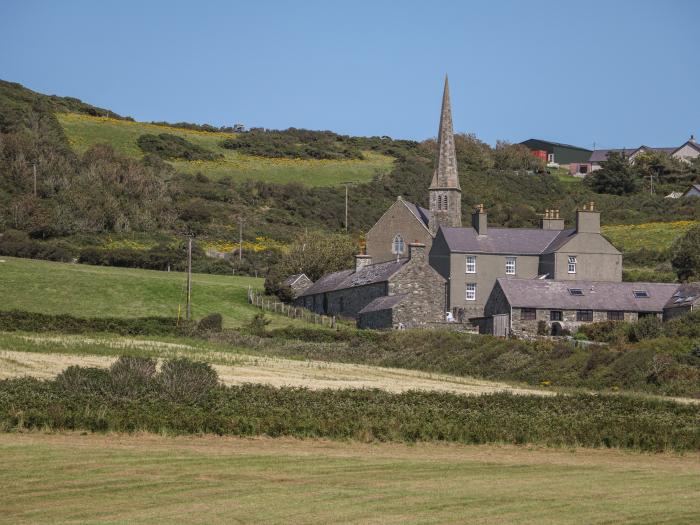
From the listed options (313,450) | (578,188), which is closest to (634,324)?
(313,450)

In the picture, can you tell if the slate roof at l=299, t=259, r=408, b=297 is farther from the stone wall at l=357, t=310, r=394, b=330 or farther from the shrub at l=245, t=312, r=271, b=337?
the shrub at l=245, t=312, r=271, b=337

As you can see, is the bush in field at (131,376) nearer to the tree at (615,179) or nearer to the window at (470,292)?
the window at (470,292)

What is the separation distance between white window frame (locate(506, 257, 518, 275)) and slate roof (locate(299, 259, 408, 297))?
6786 millimetres

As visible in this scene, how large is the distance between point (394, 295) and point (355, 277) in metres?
8.07

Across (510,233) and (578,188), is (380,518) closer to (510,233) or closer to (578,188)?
(510,233)

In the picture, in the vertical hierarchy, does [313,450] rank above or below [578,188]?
below

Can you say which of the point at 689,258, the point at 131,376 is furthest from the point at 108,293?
the point at 131,376

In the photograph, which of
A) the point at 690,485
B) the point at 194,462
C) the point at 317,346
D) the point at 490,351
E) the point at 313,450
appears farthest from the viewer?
the point at 317,346

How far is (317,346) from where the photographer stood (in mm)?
60875

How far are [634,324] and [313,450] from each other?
1456 inches

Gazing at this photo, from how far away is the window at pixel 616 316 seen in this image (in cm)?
6712

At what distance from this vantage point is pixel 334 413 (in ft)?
108

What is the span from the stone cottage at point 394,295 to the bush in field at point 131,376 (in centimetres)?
3223

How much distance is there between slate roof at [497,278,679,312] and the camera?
66812mm
